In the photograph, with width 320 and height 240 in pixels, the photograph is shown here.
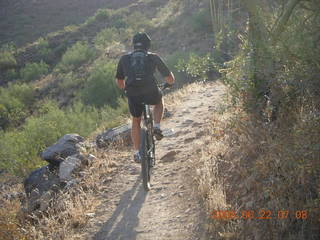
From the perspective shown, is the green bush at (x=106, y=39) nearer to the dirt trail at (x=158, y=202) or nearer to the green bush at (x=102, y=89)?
the green bush at (x=102, y=89)

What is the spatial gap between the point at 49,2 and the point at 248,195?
46.3 m

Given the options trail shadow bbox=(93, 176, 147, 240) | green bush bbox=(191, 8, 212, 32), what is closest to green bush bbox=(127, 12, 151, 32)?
green bush bbox=(191, 8, 212, 32)

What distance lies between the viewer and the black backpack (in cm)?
443

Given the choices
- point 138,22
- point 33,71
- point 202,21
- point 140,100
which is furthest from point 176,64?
point 140,100

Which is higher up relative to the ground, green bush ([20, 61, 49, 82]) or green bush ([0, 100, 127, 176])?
green bush ([20, 61, 49, 82])

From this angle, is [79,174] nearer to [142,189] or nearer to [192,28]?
[142,189]

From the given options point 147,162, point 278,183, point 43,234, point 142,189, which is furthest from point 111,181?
point 278,183

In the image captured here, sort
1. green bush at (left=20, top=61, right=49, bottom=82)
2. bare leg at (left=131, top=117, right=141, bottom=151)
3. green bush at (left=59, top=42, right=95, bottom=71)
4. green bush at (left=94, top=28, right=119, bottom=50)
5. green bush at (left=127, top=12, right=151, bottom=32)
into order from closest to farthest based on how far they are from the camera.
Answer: bare leg at (left=131, top=117, right=141, bottom=151) < green bush at (left=59, top=42, right=95, bottom=71) < green bush at (left=20, top=61, right=49, bottom=82) < green bush at (left=94, top=28, right=119, bottom=50) < green bush at (left=127, top=12, right=151, bottom=32)

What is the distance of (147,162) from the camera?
4.69 m

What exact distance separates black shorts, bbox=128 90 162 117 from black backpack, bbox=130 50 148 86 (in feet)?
0.88

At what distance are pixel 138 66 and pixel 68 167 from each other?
8.72 feet

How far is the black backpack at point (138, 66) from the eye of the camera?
443 cm

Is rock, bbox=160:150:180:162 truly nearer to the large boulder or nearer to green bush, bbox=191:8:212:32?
the large boulder

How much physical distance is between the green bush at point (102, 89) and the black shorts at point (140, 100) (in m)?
11.8
